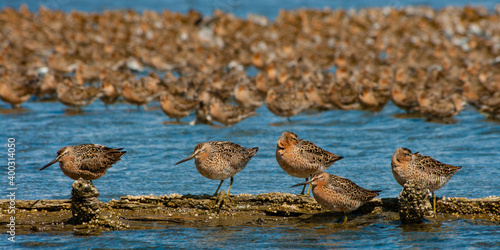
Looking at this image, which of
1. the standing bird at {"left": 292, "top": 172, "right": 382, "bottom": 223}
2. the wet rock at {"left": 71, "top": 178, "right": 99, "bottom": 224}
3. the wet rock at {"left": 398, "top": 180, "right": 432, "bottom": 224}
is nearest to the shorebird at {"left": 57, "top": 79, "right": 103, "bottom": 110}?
the wet rock at {"left": 71, "top": 178, "right": 99, "bottom": 224}

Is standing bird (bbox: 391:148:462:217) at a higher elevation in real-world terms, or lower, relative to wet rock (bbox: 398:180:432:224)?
higher

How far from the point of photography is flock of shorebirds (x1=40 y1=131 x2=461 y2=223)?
6410 mm

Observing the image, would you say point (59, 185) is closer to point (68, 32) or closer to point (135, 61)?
point (135, 61)

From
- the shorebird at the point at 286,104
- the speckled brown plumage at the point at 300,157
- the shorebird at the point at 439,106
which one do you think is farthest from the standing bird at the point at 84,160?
the shorebird at the point at 439,106

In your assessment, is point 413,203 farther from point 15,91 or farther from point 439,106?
point 15,91

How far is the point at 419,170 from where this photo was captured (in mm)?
6703

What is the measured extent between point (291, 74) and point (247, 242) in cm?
1237

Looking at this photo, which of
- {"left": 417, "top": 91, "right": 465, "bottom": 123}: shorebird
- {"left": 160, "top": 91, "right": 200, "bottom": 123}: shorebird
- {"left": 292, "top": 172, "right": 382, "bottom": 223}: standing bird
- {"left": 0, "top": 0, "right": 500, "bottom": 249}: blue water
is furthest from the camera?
{"left": 160, "top": 91, "right": 200, "bottom": 123}: shorebird

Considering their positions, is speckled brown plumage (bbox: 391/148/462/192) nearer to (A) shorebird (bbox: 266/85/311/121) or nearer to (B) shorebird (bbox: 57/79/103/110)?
(A) shorebird (bbox: 266/85/311/121)

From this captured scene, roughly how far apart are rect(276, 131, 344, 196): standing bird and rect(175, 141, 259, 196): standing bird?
0.48m

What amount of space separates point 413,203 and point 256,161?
3.80m

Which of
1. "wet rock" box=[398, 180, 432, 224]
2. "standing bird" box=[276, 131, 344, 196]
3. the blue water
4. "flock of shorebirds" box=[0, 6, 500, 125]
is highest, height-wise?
"flock of shorebirds" box=[0, 6, 500, 125]

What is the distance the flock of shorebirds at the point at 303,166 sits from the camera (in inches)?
252

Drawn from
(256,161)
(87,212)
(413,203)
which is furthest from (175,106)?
(413,203)
